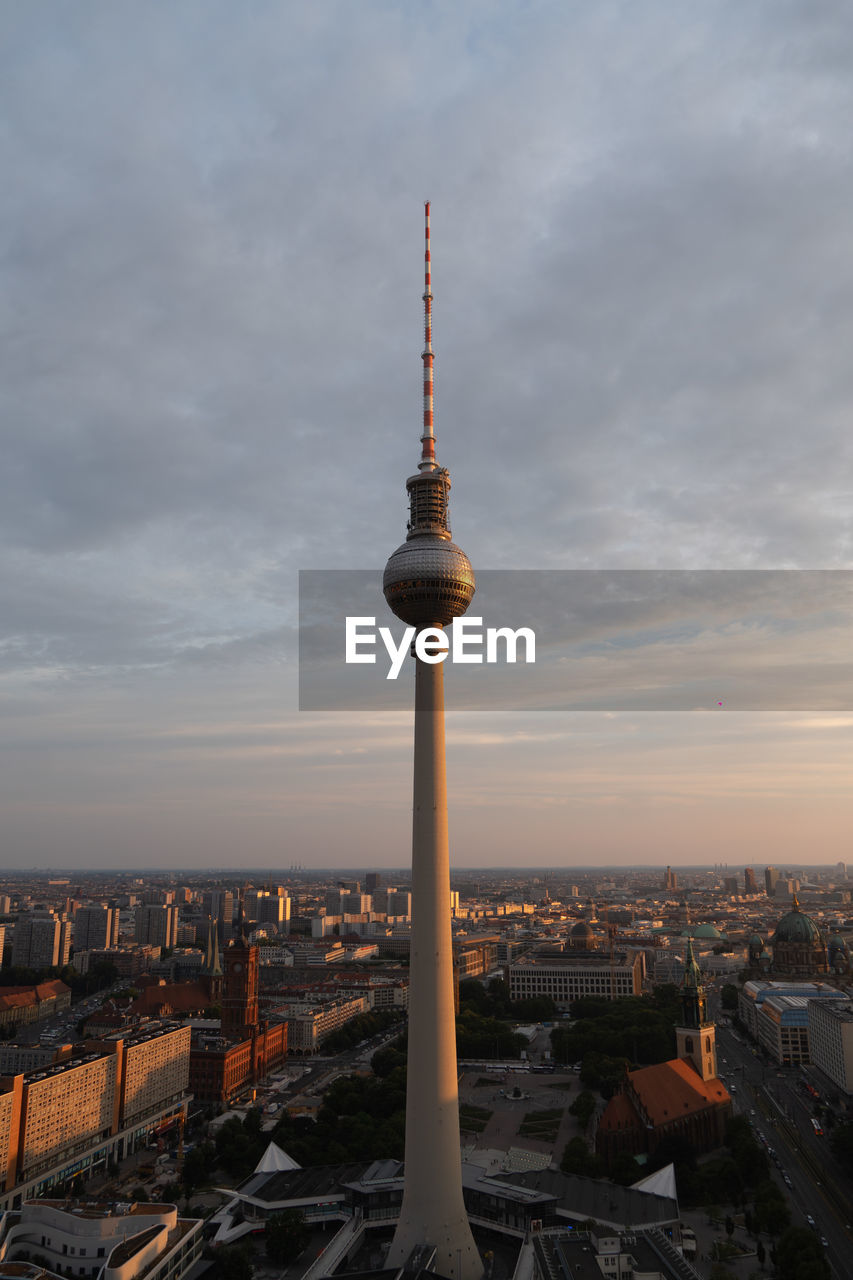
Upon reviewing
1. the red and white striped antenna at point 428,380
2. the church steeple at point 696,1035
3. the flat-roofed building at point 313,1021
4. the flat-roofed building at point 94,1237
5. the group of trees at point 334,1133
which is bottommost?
the flat-roofed building at point 313,1021

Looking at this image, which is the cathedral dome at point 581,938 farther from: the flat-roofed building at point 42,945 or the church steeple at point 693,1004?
the church steeple at point 693,1004

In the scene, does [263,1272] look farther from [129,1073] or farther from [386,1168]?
[129,1073]

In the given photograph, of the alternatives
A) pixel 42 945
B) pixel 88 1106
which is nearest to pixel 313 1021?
pixel 88 1106

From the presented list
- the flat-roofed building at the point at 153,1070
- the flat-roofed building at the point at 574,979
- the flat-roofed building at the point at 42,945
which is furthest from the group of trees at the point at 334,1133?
the flat-roofed building at the point at 42,945

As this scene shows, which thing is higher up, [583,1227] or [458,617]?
[458,617]

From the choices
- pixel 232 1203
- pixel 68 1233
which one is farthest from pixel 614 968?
pixel 68 1233

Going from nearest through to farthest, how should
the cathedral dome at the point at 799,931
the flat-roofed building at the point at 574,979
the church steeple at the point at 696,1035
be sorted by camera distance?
the church steeple at the point at 696,1035
the cathedral dome at the point at 799,931
the flat-roofed building at the point at 574,979

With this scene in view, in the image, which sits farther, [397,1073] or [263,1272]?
[397,1073]
